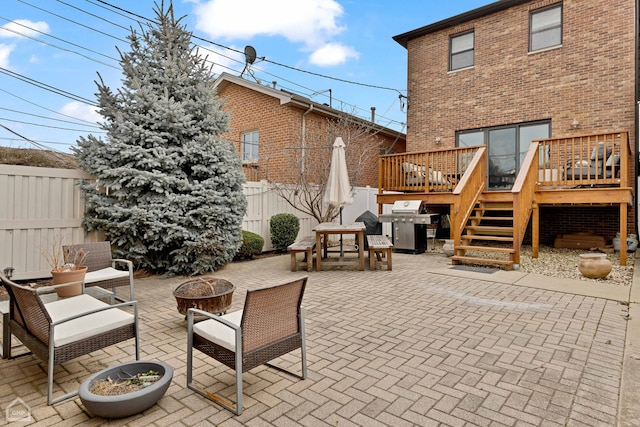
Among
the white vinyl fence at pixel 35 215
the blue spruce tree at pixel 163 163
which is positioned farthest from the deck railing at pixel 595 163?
the white vinyl fence at pixel 35 215

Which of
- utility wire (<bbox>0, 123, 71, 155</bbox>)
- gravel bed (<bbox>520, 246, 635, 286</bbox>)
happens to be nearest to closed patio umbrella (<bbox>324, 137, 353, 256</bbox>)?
gravel bed (<bbox>520, 246, 635, 286</bbox>)

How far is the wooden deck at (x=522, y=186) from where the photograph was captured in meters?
7.38

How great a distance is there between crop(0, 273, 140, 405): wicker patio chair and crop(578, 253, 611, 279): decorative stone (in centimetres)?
683

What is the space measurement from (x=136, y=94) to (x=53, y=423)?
18.3 ft

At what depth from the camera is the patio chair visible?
2396 millimetres

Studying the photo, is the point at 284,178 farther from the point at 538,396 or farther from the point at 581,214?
the point at 538,396

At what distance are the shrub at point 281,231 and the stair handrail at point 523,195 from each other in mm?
5156

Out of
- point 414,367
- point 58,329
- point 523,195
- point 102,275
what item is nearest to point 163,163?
point 102,275

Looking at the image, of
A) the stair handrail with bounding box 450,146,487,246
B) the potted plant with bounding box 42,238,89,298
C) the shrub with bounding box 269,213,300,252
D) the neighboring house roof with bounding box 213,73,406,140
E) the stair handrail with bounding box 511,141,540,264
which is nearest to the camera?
the potted plant with bounding box 42,238,89,298

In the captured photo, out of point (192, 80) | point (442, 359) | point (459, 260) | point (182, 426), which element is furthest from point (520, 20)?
point (182, 426)

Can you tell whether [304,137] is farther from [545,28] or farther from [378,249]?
[545,28]

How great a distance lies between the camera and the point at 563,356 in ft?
10.7

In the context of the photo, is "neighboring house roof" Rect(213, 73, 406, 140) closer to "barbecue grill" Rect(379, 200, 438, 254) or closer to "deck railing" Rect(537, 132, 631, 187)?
"barbecue grill" Rect(379, 200, 438, 254)

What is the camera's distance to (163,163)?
6.41 m
